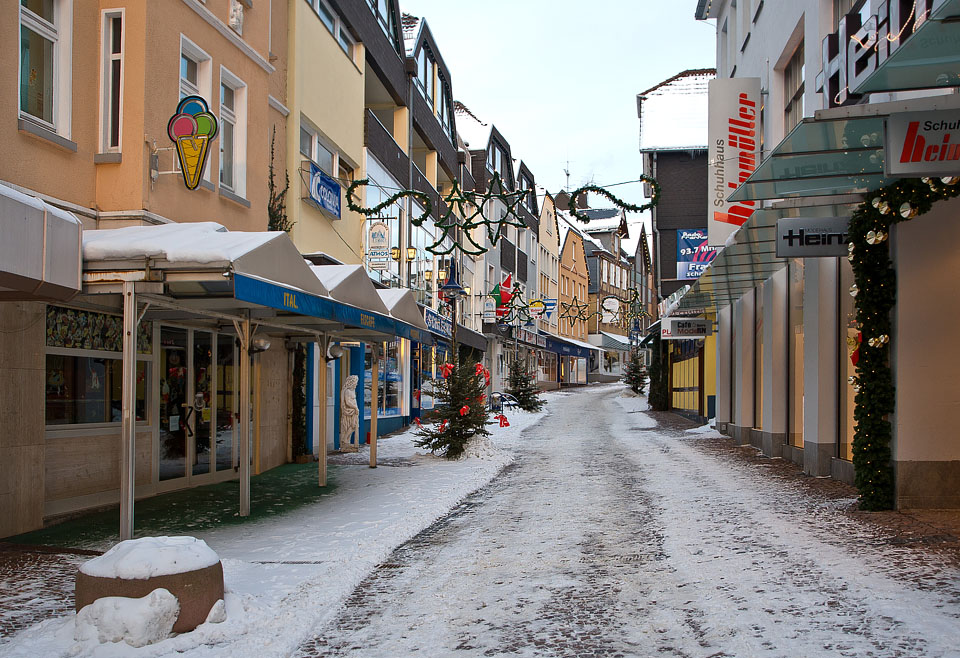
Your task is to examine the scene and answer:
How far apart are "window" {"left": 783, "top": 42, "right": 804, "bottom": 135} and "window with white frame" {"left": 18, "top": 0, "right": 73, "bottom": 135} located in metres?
11.1

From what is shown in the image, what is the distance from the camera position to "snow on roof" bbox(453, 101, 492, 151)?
4228 centimetres

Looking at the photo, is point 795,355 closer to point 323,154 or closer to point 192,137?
point 323,154

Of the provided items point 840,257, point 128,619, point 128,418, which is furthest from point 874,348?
point 128,619

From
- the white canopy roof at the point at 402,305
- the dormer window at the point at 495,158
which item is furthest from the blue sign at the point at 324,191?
the dormer window at the point at 495,158

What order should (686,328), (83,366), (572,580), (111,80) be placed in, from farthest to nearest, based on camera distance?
(686,328) → (111,80) → (83,366) → (572,580)

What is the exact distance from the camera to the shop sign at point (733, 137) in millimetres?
17406

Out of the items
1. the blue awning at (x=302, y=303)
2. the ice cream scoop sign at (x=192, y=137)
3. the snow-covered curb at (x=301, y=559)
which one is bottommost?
the snow-covered curb at (x=301, y=559)

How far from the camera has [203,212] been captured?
421 inches

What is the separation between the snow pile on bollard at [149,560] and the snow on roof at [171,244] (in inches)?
108

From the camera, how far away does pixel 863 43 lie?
8.58 m

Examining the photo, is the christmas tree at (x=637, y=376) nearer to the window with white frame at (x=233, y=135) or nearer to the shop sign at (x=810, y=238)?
the window with white frame at (x=233, y=135)

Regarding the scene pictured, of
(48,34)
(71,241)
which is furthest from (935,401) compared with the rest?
(48,34)

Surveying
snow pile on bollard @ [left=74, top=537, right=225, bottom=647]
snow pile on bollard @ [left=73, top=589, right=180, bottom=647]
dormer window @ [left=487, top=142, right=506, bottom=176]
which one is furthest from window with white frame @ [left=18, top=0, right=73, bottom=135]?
dormer window @ [left=487, top=142, right=506, bottom=176]

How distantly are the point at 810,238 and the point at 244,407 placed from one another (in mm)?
6518
